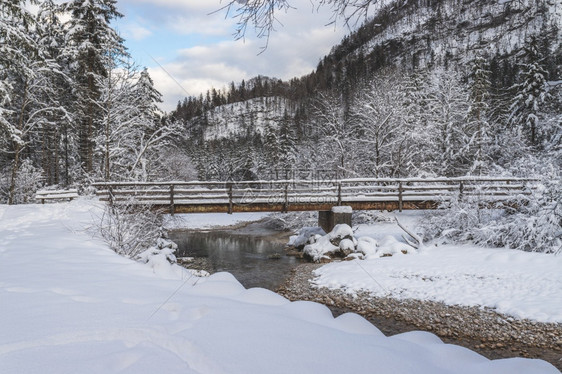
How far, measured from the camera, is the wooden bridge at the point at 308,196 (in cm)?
1377

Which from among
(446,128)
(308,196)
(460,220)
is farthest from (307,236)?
(446,128)

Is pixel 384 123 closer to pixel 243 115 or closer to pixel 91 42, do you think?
pixel 91 42

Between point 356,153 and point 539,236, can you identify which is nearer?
point 539,236

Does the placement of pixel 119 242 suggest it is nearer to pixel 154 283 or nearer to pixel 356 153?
pixel 154 283

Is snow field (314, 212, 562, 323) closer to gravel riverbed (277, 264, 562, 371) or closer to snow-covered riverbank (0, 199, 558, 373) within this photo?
gravel riverbed (277, 264, 562, 371)

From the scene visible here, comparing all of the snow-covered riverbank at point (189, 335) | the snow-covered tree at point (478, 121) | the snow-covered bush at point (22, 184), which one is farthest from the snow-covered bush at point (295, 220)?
the snow-covered riverbank at point (189, 335)

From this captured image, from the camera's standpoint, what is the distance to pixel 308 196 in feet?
51.0

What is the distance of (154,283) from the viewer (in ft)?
12.8

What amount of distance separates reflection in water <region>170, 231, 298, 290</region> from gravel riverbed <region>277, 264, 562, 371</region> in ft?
7.31

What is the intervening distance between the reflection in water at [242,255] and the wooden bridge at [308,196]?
237 centimetres

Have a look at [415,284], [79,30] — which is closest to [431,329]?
[415,284]

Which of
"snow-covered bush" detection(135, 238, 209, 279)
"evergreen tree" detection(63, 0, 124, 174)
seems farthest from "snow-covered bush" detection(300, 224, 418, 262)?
"evergreen tree" detection(63, 0, 124, 174)

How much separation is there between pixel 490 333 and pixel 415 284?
2.88 metres

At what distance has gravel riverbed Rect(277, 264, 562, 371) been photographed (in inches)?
258
